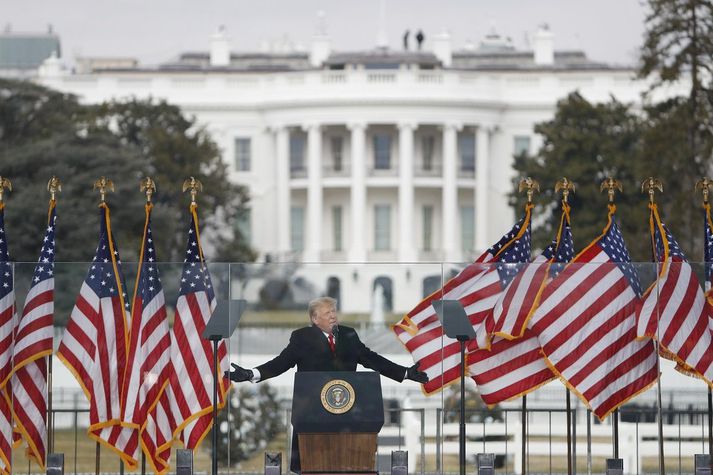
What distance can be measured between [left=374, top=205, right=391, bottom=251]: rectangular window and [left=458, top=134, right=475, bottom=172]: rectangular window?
4124 mm

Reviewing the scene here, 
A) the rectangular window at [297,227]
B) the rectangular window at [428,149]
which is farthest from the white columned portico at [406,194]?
the rectangular window at [297,227]

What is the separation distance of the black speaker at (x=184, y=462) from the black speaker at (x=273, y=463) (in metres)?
0.77

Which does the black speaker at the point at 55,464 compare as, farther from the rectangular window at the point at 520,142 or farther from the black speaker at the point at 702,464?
the rectangular window at the point at 520,142

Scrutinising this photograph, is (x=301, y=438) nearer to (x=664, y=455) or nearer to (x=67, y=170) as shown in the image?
(x=664, y=455)

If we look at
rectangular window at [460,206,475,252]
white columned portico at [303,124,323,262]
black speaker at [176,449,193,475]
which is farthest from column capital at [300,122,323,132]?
black speaker at [176,449,193,475]

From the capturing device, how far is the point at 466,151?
10988 cm

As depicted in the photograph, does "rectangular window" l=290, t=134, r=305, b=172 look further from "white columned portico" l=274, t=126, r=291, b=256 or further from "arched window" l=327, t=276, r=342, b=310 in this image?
"arched window" l=327, t=276, r=342, b=310

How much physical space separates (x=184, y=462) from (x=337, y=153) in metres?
87.3

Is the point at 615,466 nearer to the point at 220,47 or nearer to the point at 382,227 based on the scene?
the point at 382,227

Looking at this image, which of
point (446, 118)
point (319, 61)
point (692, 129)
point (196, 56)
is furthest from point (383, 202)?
point (692, 129)

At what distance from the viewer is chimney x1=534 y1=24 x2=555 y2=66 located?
394 feet

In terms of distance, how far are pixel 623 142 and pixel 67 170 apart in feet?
63.8

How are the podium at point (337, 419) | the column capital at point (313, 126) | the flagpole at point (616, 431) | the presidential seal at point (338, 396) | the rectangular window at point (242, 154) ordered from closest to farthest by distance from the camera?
the podium at point (337, 419) → the presidential seal at point (338, 396) → the flagpole at point (616, 431) → the column capital at point (313, 126) → the rectangular window at point (242, 154)

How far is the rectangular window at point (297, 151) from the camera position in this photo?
110 meters
